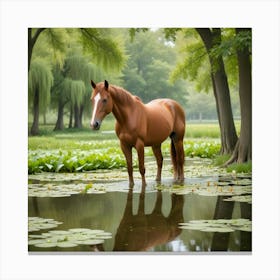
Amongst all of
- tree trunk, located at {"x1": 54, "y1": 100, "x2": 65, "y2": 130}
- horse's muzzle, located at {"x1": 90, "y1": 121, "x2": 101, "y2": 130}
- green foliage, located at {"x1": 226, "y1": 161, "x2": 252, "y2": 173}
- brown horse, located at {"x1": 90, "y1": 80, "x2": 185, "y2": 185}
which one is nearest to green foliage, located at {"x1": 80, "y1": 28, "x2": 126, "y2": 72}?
brown horse, located at {"x1": 90, "y1": 80, "x2": 185, "y2": 185}

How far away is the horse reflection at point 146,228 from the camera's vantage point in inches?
169

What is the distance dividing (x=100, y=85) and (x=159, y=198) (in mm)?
1285

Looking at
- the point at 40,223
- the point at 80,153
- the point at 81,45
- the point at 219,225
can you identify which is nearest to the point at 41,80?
the point at 81,45

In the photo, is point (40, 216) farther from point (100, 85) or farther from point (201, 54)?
point (201, 54)

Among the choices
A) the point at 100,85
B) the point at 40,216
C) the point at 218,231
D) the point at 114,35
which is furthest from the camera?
the point at 114,35

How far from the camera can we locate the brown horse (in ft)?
17.2

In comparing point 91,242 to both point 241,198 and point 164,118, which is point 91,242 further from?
point 164,118

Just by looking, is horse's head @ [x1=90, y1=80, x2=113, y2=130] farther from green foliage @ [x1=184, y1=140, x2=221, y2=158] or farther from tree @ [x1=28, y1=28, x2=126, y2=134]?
green foliage @ [x1=184, y1=140, x2=221, y2=158]

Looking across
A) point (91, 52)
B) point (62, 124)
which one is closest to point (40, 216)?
point (62, 124)

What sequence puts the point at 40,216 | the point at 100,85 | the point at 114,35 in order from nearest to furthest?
the point at 40,216 → the point at 100,85 → the point at 114,35

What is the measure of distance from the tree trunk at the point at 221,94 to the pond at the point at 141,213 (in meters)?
0.40

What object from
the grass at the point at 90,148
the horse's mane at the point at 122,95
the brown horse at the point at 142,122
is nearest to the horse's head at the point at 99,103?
the brown horse at the point at 142,122

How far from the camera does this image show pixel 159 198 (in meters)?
5.21

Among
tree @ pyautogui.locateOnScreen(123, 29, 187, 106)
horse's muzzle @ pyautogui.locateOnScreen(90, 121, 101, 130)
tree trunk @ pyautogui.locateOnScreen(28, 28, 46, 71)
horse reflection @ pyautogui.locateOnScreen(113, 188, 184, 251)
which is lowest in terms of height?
horse reflection @ pyautogui.locateOnScreen(113, 188, 184, 251)
